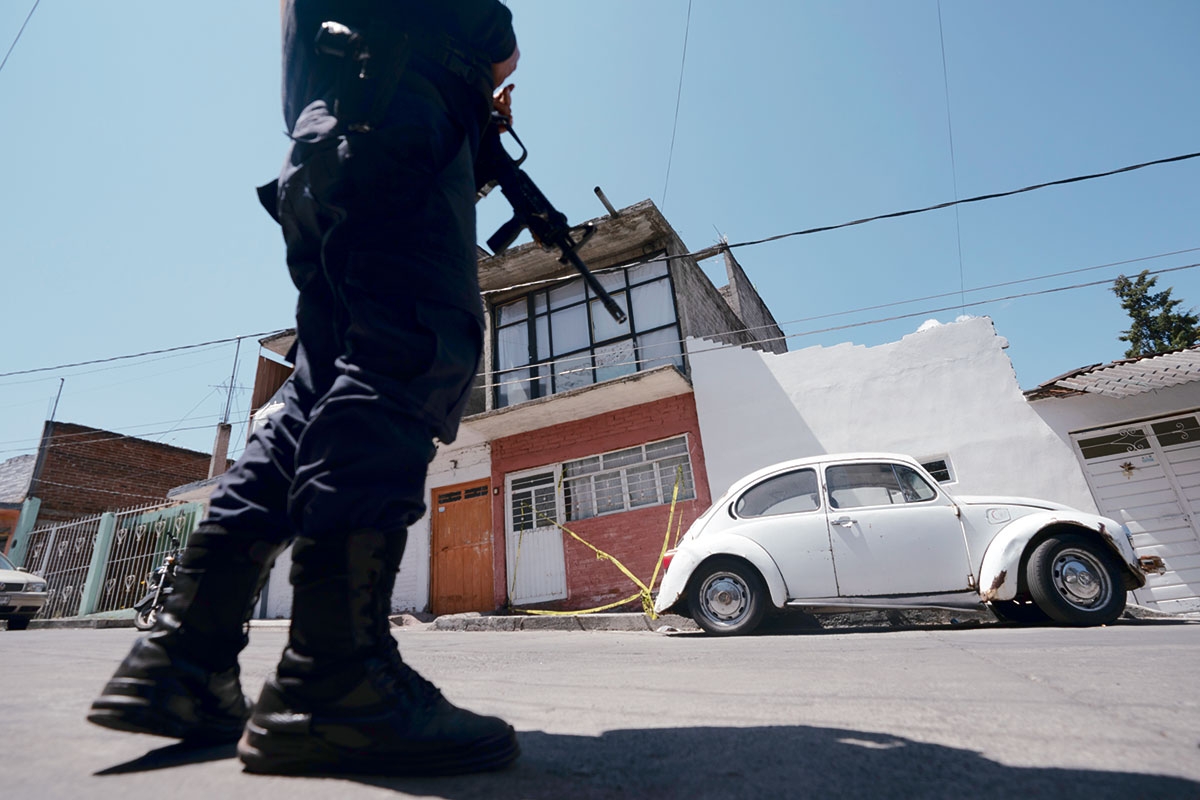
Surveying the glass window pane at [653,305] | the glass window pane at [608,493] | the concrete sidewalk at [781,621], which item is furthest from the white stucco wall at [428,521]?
the glass window pane at [653,305]

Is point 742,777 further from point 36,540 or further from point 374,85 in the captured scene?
point 36,540

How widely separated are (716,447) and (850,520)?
183 inches

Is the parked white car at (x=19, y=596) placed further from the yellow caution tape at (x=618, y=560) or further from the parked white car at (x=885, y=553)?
the parked white car at (x=885, y=553)

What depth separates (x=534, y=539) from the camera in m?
11.1

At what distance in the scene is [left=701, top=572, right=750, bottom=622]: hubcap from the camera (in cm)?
555

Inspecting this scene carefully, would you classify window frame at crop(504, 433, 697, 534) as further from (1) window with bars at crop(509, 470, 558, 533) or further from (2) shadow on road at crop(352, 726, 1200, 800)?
(2) shadow on road at crop(352, 726, 1200, 800)

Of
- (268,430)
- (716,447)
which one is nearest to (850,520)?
(716,447)

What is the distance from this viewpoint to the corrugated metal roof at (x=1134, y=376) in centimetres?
774

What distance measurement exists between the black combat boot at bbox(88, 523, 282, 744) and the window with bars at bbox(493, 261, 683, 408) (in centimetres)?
1029

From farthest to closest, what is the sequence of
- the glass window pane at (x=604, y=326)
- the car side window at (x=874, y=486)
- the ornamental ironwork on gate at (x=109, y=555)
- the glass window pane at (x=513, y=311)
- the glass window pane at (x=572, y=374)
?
the glass window pane at (x=513, y=311)
the ornamental ironwork on gate at (x=109, y=555)
the glass window pane at (x=604, y=326)
the glass window pane at (x=572, y=374)
the car side window at (x=874, y=486)

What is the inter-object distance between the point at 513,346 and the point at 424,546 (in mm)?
4495

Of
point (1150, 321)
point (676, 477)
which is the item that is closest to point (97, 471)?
point (676, 477)

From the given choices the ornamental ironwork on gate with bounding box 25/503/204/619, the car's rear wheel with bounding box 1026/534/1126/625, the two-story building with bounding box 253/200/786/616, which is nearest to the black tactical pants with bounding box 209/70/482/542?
the car's rear wheel with bounding box 1026/534/1126/625

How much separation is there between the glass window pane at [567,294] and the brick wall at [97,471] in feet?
56.0
